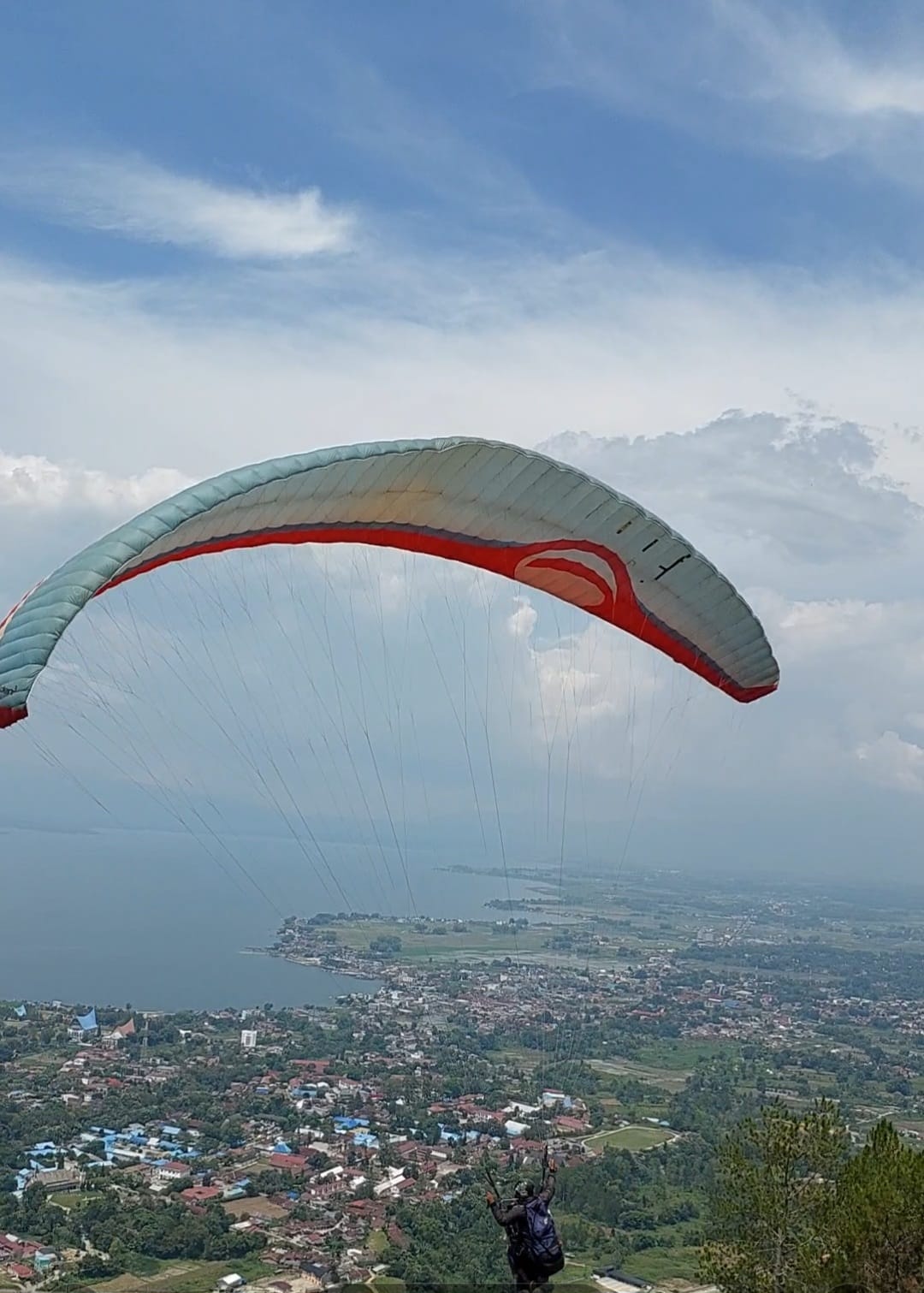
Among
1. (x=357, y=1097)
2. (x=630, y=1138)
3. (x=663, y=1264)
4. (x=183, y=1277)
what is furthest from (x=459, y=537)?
(x=630, y=1138)

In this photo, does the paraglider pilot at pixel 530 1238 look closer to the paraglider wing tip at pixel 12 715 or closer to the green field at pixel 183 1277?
the paraglider wing tip at pixel 12 715

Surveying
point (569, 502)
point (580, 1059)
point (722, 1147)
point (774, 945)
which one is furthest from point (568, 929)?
point (569, 502)

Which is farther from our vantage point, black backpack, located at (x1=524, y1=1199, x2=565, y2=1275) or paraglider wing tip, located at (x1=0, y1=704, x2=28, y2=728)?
black backpack, located at (x1=524, y1=1199, x2=565, y2=1275)

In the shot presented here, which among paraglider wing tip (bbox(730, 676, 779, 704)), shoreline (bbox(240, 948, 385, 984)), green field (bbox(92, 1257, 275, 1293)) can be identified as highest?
paraglider wing tip (bbox(730, 676, 779, 704))

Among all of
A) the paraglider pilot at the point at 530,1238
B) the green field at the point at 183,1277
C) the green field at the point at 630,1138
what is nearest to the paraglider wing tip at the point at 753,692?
the paraglider pilot at the point at 530,1238

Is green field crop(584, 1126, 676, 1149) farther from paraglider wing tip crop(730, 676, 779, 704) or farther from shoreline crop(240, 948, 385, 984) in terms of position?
paraglider wing tip crop(730, 676, 779, 704)

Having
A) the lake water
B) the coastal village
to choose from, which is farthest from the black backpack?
the lake water
